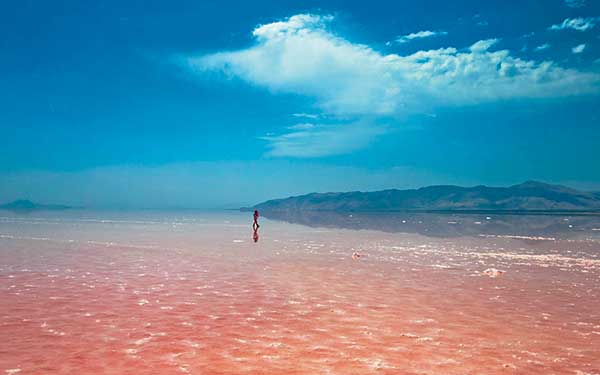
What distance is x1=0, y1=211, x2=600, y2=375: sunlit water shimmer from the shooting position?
8.55 meters

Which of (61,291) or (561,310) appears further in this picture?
(61,291)

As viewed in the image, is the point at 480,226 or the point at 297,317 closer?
the point at 297,317

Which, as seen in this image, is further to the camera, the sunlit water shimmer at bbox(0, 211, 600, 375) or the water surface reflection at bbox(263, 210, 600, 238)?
the water surface reflection at bbox(263, 210, 600, 238)

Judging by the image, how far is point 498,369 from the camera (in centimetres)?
827

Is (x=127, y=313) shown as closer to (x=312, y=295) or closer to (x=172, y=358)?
(x=172, y=358)

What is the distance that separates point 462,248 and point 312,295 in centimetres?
2071

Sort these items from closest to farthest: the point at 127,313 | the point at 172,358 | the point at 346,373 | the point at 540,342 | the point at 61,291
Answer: the point at 346,373, the point at 172,358, the point at 540,342, the point at 127,313, the point at 61,291

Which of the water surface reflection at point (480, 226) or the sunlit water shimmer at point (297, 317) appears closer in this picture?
the sunlit water shimmer at point (297, 317)

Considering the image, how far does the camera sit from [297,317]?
1219cm

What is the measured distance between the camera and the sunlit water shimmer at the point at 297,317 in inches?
337

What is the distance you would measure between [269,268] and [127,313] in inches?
400

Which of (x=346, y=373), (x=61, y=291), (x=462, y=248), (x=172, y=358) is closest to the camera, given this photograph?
(x=346, y=373)

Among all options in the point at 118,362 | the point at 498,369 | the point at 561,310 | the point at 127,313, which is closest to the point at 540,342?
the point at 498,369

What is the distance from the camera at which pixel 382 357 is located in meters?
8.90
